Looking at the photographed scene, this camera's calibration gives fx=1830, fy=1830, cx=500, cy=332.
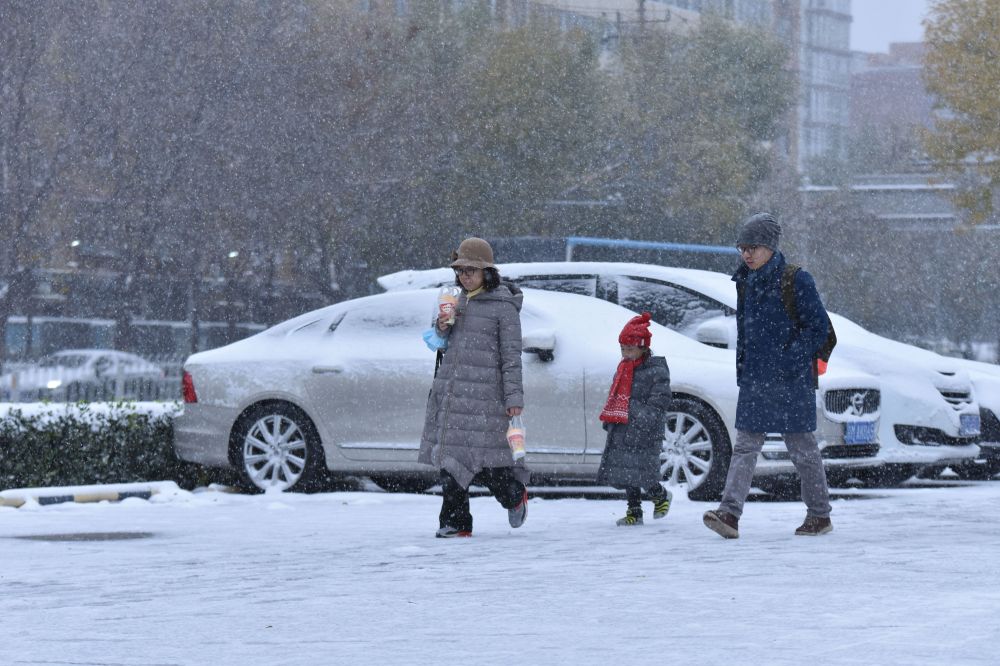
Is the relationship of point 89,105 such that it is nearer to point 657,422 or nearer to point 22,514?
point 22,514

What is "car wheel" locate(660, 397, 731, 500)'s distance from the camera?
39.9 feet

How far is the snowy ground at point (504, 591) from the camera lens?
5.63 metres

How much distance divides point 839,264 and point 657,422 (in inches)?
1987

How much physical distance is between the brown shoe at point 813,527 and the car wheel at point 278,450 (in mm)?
4615

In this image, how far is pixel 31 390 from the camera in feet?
56.5

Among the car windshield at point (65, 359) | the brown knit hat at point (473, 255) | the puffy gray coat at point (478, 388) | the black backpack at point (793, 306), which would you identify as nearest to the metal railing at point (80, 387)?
the puffy gray coat at point (478, 388)

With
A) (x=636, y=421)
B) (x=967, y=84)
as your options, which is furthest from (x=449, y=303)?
(x=967, y=84)

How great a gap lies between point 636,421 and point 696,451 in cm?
204

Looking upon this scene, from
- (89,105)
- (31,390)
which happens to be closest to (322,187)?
(89,105)

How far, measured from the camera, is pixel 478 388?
31.0 ft

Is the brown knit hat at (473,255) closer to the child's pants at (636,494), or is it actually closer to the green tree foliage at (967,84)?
the child's pants at (636,494)

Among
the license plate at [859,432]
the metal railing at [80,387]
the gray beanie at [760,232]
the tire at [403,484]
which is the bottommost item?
the tire at [403,484]

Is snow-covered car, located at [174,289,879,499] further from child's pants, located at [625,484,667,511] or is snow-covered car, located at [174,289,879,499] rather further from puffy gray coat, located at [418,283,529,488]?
puffy gray coat, located at [418,283,529,488]

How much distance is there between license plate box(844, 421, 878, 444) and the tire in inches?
124
